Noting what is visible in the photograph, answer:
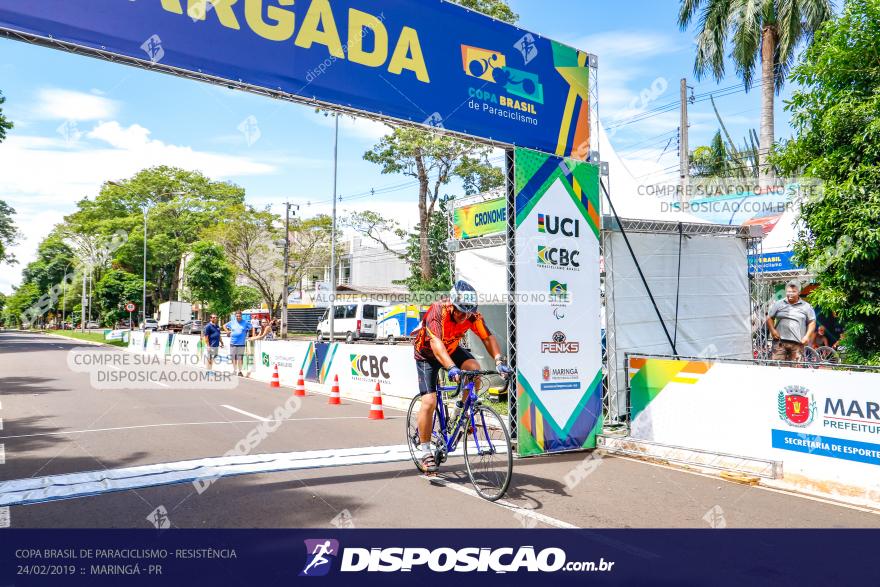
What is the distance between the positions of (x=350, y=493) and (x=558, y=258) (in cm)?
438

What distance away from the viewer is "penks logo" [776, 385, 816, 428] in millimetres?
6656

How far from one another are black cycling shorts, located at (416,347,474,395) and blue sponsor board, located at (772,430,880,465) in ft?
11.9

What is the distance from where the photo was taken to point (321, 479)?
667 centimetres

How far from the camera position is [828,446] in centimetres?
644

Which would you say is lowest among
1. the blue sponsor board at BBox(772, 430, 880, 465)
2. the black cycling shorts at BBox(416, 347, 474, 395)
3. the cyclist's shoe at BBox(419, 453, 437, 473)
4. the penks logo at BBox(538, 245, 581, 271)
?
the cyclist's shoe at BBox(419, 453, 437, 473)

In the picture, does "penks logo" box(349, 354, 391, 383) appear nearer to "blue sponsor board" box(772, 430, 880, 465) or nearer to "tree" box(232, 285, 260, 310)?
"blue sponsor board" box(772, 430, 880, 465)

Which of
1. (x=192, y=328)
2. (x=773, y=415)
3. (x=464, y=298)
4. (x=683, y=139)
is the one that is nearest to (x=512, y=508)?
(x=464, y=298)

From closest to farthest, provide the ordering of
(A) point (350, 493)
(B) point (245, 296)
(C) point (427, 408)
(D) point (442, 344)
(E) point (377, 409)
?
(A) point (350, 493) → (D) point (442, 344) → (C) point (427, 408) → (E) point (377, 409) → (B) point (245, 296)

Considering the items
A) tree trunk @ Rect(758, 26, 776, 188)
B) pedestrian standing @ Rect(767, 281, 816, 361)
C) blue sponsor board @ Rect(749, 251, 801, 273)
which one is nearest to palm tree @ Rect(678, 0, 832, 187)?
tree trunk @ Rect(758, 26, 776, 188)

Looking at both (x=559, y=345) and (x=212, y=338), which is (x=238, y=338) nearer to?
(x=212, y=338)

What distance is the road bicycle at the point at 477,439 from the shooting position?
19.6ft

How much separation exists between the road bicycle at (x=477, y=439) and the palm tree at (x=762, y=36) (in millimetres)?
19177

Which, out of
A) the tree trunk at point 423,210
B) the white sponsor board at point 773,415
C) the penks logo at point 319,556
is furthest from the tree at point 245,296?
the penks logo at point 319,556

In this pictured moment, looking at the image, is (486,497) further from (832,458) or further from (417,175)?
(417,175)
